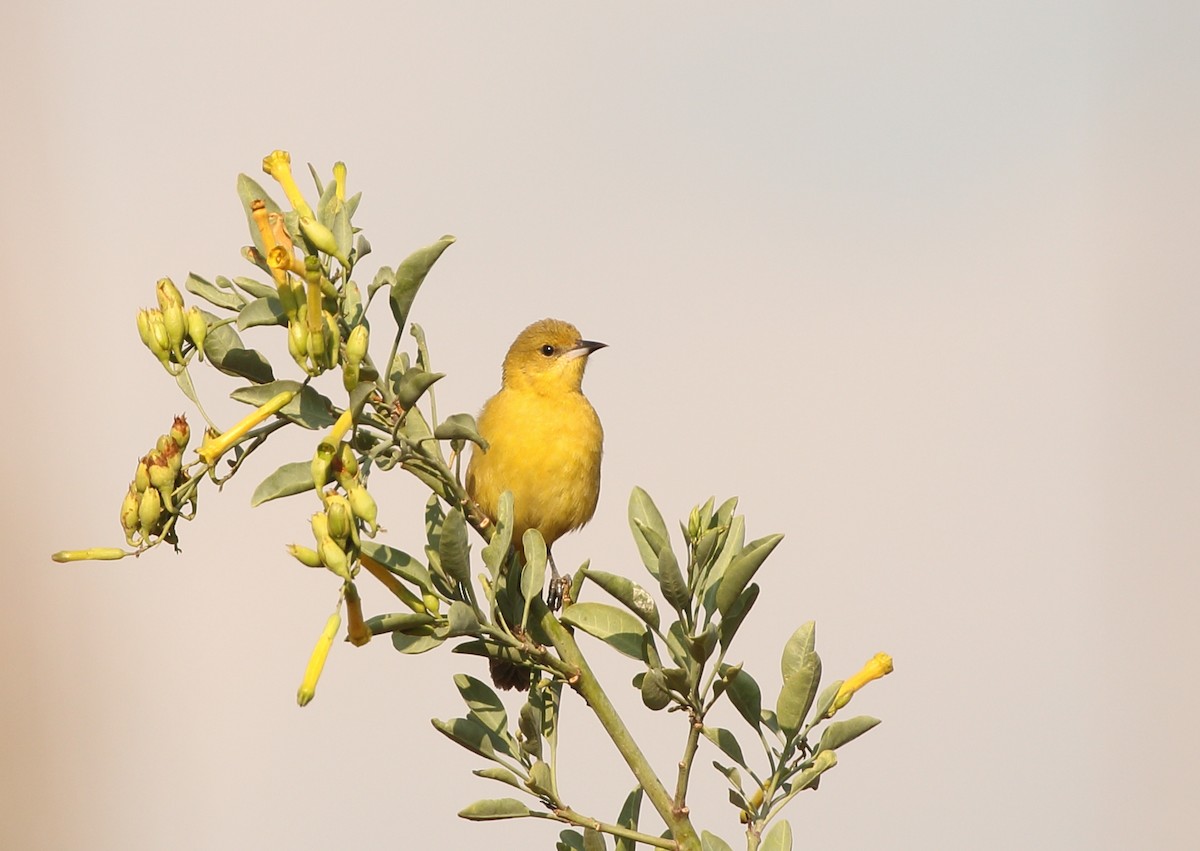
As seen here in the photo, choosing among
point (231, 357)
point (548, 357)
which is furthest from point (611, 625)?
point (548, 357)

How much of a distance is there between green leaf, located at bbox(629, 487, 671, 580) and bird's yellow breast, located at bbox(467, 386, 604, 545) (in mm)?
1789

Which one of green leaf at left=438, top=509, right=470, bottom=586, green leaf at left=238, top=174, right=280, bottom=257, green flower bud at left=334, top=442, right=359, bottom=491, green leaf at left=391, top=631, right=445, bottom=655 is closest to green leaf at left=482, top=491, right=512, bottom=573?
green leaf at left=438, top=509, right=470, bottom=586

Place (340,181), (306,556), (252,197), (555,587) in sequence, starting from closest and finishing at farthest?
(306,556) → (340,181) → (252,197) → (555,587)

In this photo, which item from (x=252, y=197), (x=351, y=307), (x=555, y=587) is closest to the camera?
(x=351, y=307)

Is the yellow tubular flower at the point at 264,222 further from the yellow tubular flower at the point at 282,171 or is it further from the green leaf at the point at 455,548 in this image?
the green leaf at the point at 455,548

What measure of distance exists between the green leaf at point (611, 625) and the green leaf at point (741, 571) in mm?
170

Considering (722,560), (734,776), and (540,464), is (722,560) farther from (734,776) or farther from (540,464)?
(540,464)

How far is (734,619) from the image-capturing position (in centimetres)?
225

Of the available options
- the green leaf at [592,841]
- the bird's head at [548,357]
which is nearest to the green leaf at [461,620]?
the green leaf at [592,841]

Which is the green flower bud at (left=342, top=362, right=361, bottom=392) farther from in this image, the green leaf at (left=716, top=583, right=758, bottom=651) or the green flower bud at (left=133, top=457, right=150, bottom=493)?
the green leaf at (left=716, top=583, right=758, bottom=651)

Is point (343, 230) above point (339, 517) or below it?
above

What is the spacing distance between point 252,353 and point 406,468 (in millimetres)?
315

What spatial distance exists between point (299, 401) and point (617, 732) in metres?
0.71

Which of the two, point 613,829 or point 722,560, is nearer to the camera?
point 613,829
